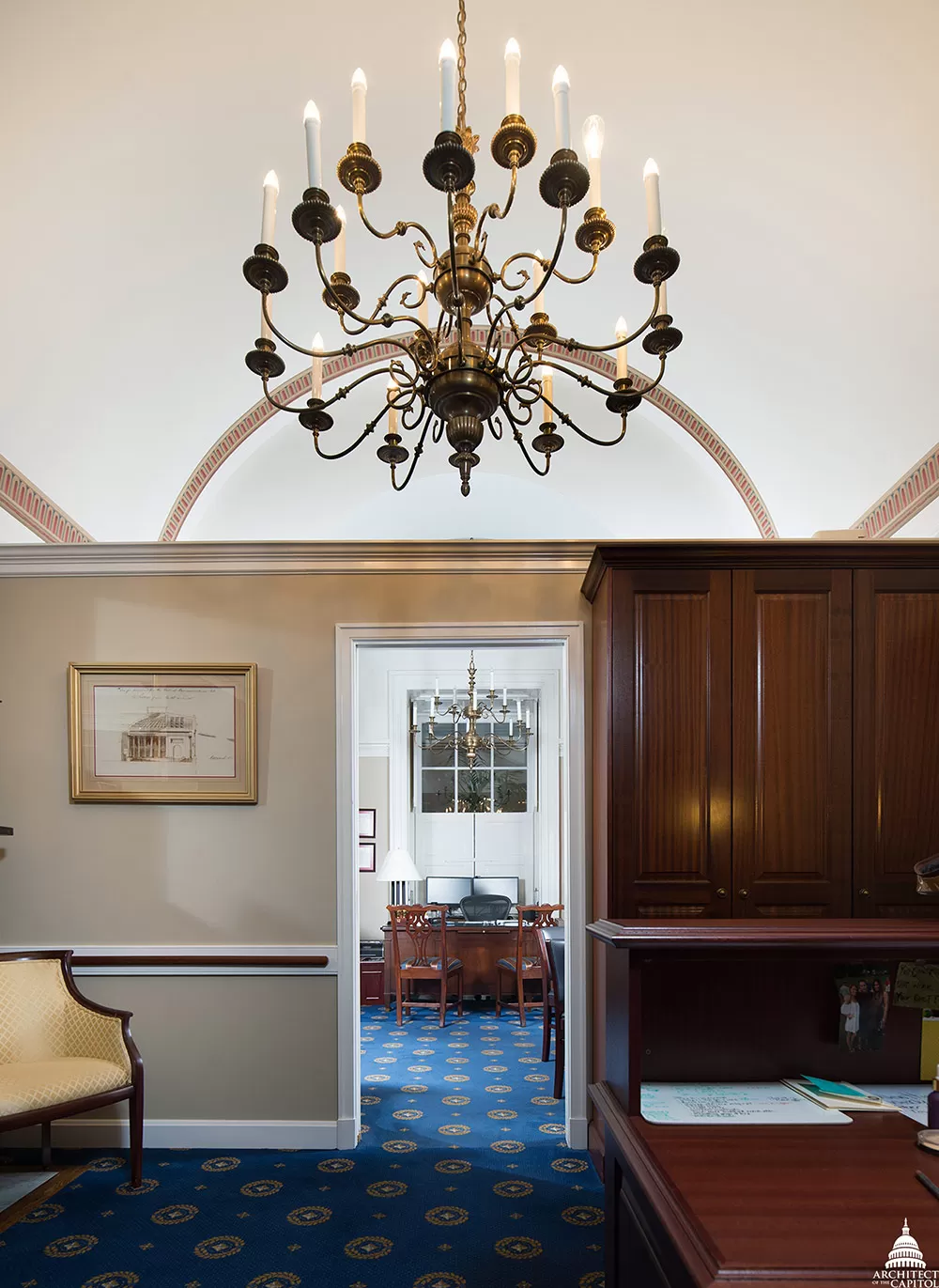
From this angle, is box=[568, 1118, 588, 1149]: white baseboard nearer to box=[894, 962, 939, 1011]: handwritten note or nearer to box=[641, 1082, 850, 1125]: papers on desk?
box=[641, 1082, 850, 1125]: papers on desk

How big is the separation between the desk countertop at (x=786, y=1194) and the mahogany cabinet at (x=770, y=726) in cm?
133

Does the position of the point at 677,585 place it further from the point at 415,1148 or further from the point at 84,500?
the point at 84,500

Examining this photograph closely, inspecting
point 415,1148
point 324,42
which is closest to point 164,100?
point 324,42

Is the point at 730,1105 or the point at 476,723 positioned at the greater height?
the point at 476,723

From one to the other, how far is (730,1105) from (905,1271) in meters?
0.69

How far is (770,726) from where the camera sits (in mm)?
3186

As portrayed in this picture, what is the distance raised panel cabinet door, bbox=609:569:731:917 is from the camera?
10.4ft

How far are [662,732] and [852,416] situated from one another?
1788 mm

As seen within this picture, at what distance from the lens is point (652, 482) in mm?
5406

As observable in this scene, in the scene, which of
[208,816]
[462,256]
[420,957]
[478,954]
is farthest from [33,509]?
[478,954]

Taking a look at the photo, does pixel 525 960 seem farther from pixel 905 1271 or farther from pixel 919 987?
pixel 905 1271

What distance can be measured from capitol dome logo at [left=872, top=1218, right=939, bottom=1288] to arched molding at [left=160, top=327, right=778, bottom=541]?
154 inches

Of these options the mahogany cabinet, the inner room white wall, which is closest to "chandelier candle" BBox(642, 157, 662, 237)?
the mahogany cabinet

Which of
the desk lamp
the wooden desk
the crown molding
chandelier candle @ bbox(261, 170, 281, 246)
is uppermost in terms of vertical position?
chandelier candle @ bbox(261, 170, 281, 246)
